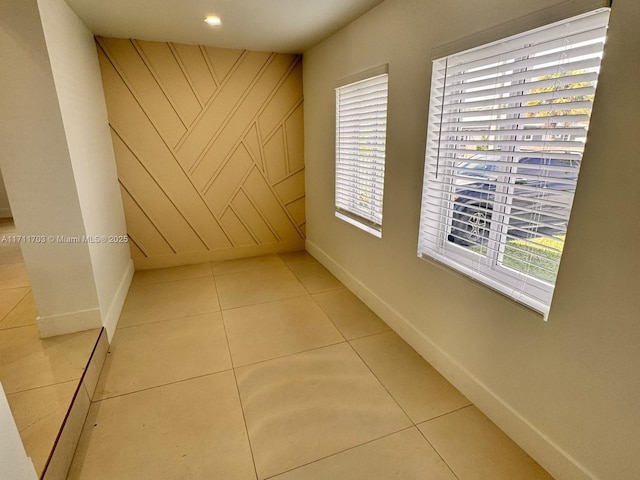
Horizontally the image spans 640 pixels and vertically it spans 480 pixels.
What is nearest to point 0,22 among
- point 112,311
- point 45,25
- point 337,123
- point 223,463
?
point 45,25

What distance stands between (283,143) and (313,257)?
1391mm

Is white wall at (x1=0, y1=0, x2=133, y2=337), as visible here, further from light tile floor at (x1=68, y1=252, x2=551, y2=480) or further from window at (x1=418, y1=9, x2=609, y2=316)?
window at (x1=418, y1=9, x2=609, y2=316)

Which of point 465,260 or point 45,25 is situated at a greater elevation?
point 45,25

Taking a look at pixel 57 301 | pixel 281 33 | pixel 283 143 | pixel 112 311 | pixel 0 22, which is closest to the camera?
pixel 0 22

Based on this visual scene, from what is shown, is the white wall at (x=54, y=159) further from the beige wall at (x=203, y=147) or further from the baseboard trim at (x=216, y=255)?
the baseboard trim at (x=216, y=255)

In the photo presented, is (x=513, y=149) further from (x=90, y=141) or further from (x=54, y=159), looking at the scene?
(x=90, y=141)

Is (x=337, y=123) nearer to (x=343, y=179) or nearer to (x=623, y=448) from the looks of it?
(x=343, y=179)

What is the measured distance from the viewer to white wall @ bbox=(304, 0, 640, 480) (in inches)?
45.2

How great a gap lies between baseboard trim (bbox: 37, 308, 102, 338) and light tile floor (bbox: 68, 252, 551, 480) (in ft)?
0.77

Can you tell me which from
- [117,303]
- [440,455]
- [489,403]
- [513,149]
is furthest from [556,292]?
[117,303]

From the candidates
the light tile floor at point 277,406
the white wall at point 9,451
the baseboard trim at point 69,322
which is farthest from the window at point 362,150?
the white wall at point 9,451

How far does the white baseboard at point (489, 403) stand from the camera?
1435mm

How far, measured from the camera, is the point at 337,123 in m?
3.12

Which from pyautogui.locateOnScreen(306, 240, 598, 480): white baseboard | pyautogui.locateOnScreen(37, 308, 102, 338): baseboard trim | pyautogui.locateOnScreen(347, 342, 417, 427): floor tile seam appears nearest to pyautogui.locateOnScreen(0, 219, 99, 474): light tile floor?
pyautogui.locateOnScreen(37, 308, 102, 338): baseboard trim
